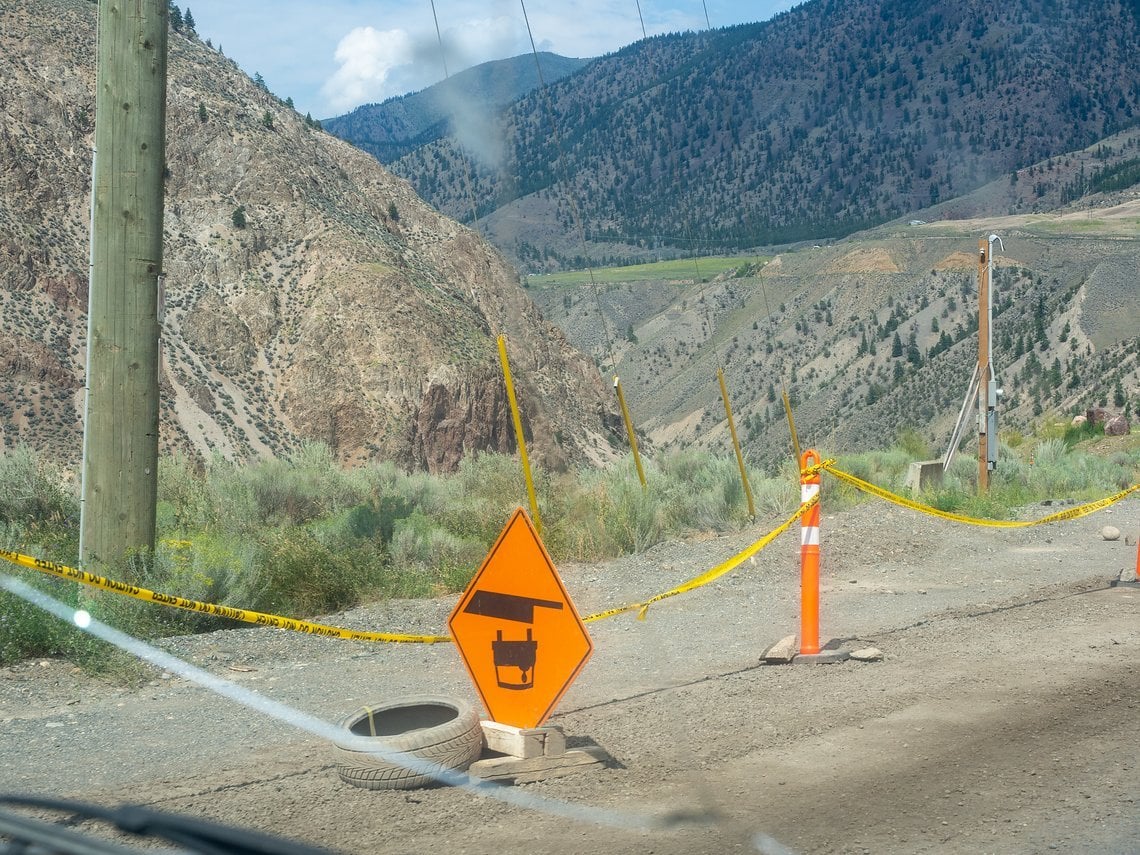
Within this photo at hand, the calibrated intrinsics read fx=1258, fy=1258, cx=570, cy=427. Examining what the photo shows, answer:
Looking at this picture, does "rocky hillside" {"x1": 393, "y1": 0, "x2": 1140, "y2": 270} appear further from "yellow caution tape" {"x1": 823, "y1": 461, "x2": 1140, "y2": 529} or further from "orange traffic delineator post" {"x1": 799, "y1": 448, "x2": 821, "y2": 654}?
"orange traffic delineator post" {"x1": 799, "y1": 448, "x2": 821, "y2": 654}

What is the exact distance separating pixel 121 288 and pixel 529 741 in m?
4.94

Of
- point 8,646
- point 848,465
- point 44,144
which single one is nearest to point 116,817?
point 8,646

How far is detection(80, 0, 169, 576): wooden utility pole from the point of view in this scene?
8867mm

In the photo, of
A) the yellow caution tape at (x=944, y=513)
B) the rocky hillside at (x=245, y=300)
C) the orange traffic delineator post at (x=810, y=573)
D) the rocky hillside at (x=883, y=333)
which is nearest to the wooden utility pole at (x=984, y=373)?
the yellow caution tape at (x=944, y=513)

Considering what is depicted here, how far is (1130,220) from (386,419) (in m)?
75.2

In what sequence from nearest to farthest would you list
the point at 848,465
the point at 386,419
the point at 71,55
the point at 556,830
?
1. the point at 556,830
2. the point at 848,465
3. the point at 386,419
4. the point at 71,55

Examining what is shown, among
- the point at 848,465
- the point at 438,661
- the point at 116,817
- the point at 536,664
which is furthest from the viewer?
the point at 848,465

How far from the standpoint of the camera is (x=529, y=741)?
5883mm

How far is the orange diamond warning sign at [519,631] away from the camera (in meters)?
6.16

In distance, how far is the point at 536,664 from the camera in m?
6.21

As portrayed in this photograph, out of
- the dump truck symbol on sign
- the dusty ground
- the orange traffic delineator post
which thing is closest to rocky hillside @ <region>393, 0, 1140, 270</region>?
the dusty ground

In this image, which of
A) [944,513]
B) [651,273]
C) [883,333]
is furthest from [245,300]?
[651,273]

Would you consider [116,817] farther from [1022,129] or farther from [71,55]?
[1022,129]

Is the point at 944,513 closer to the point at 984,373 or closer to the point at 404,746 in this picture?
the point at 404,746
